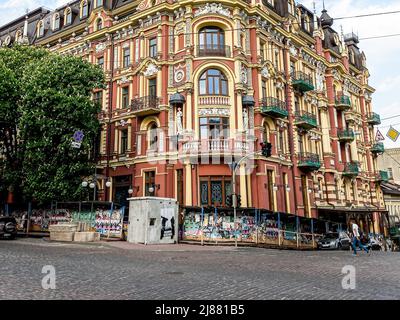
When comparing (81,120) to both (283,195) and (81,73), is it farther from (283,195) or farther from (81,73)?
(283,195)

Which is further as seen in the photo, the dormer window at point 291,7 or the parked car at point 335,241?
the dormer window at point 291,7

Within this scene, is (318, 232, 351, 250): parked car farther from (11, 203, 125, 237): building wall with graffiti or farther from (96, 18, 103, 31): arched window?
(96, 18, 103, 31): arched window

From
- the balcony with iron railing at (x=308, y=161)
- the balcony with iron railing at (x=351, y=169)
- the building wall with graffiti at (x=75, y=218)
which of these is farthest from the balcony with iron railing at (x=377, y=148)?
the building wall with graffiti at (x=75, y=218)

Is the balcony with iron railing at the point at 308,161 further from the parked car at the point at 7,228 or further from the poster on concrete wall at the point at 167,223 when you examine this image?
the parked car at the point at 7,228

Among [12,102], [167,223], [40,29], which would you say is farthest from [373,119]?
[12,102]

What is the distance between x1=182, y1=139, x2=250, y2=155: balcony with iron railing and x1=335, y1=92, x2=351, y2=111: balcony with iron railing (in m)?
17.9

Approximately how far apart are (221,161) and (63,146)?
10.8m

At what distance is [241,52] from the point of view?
91.1ft

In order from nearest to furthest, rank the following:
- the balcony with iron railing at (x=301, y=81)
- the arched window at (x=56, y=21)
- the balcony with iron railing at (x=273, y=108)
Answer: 1. the balcony with iron railing at (x=273, y=108)
2. the balcony with iron railing at (x=301, y=81)
3. the arched window at (x=56, y=21)

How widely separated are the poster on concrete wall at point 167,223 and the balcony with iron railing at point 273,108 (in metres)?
11.4

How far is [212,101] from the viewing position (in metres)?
26.6

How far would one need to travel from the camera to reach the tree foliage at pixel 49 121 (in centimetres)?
2459

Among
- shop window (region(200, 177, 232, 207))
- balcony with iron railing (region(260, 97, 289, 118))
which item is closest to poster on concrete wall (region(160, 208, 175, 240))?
shop window (region(200, 177, 232, 207))

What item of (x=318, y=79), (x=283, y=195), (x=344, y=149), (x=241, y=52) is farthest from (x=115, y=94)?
(x=344, y=149)
